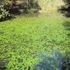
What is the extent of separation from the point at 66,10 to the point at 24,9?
4.38m

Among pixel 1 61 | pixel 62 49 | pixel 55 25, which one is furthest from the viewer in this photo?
pixel 55 25

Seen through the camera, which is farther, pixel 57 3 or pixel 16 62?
pixel 57 3

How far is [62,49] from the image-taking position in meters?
12.8

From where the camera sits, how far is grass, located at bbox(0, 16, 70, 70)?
37.4 ft

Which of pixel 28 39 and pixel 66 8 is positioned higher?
pixel 28 39

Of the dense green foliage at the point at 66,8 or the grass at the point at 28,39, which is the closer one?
the grass at the point at 28,39

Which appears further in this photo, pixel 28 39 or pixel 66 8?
pixel 66 8

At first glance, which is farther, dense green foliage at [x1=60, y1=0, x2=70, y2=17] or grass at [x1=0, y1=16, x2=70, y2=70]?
dense green foliage at [x1=60, y1=0, x2=70, y2=17]

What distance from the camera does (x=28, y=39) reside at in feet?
47.7

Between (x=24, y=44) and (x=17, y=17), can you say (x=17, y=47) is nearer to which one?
(x=24, y=44)

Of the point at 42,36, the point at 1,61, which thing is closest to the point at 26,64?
the point at 1,61

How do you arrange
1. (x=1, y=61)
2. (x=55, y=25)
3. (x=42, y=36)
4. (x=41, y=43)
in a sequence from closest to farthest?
(x=1, y=61) < (x=41, y=43) < (x=42, y=36) < (x=55, y=25)

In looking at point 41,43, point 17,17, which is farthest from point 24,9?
point 41,43

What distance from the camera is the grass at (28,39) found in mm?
11398
